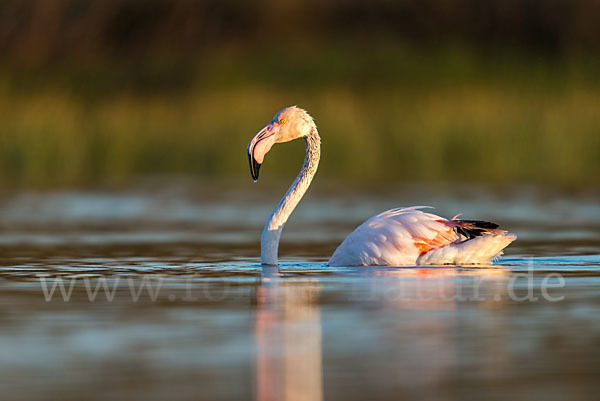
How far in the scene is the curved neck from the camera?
1116cm

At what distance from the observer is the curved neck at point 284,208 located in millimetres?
11156

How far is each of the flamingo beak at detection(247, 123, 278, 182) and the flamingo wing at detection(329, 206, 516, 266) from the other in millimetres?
975

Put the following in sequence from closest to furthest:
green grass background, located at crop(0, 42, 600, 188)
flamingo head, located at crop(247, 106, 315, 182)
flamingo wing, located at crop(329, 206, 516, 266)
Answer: flamingo wing, located at crop(329, 206, 516, 266)
flamingo head, located at crop(247, 106, 315, 182)
green grass background, located at crop(0, 42, 600, 188)

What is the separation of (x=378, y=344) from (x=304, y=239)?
7.00 m

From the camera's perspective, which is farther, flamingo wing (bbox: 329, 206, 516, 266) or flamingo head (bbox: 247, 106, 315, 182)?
flamingo head (bbox: 247, 106, 315, 182)

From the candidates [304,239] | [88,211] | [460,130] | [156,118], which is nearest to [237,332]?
[304,239]

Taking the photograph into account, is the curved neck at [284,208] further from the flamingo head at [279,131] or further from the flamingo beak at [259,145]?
the flamingo beak at [259,145]

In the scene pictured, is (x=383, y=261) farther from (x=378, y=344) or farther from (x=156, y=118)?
(x=156, y=118)

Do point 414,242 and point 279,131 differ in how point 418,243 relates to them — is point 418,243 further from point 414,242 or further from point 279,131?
point 279,131

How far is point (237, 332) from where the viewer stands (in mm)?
7684

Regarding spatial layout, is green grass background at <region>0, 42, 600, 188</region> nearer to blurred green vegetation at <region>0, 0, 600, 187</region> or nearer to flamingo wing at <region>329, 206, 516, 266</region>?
blurred green vegetation at <region>0, 0, 600, 187</region>

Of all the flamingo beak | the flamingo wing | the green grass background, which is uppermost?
the green grass background

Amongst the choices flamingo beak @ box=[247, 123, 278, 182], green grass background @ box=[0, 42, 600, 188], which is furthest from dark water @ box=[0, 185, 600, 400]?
green grass background @ box=[0, 42, 600, 188]

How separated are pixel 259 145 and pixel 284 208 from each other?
0.57m
